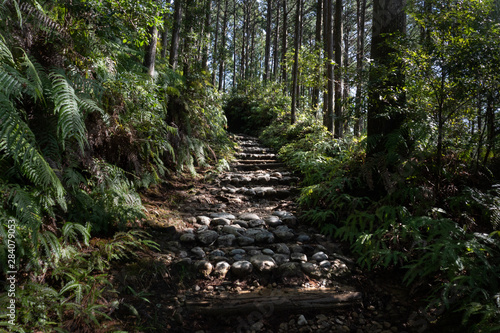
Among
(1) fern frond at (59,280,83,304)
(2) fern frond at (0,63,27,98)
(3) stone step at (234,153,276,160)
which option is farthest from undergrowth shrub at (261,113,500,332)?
(3) stone step at (234,153,276,160)

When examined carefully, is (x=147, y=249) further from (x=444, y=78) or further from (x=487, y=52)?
(x=487, y=52)

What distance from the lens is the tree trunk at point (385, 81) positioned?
12.2 ft

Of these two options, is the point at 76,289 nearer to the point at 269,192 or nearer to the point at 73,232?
the point at 73,232

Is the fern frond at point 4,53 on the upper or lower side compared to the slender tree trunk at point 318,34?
lower

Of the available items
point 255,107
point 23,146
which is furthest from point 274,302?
point 255,107

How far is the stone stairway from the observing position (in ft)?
7.82

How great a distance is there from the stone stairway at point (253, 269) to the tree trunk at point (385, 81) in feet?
6.02

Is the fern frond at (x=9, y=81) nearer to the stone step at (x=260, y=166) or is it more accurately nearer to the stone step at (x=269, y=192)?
the stone step at (x=269, y=192)

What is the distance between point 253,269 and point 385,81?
3.17m

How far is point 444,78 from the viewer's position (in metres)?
3.37

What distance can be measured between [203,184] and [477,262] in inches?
183

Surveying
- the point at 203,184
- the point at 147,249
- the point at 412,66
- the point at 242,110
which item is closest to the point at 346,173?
the point at 412,66

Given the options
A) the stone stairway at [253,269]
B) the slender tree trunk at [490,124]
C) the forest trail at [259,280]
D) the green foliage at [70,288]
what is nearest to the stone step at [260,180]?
the stone stairway at [253,269]

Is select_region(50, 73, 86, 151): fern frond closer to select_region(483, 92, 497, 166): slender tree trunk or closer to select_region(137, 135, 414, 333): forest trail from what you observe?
select_region(137, 135, 414, 333): forest trail
